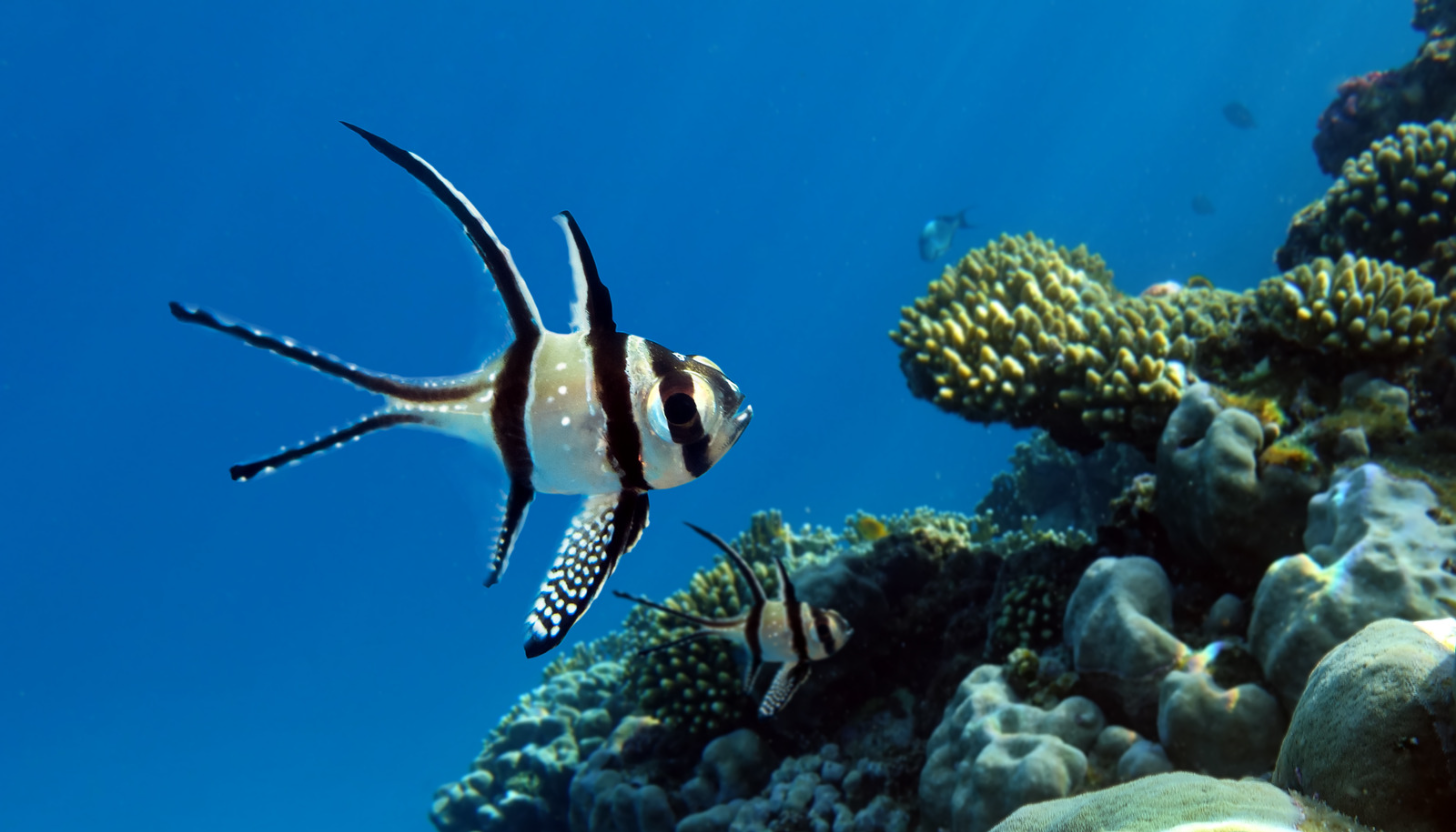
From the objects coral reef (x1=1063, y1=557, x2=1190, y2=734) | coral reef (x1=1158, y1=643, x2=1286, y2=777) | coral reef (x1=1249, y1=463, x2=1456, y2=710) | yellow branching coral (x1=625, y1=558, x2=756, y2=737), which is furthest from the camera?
yellow branching coral (x1=625, y1=558, x2=756, y2=737)

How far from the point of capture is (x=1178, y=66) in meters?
105

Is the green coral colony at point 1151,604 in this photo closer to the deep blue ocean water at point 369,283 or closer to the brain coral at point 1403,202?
the brain coral at point 1403,202

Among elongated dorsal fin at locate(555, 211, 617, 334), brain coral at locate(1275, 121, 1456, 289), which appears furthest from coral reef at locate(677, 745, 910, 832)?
brain coral at locate(1275, 121, 1456, 289)

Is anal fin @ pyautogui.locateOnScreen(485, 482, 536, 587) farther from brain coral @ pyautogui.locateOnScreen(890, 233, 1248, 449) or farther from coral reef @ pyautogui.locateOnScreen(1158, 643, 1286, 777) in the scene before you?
brain coral @ pyautogui.locateOnScreen(890, 233, 1248, 449)

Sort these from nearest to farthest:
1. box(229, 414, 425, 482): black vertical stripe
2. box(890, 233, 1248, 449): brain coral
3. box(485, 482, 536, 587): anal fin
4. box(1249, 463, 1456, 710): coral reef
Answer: box(229, 414, 425, 482): black vertical stripe
box(485, 482, 536, 587): anal fin
box(1249, 463, 1456, 710): coral reef
box(890, 233, 1248, 449): brain coral

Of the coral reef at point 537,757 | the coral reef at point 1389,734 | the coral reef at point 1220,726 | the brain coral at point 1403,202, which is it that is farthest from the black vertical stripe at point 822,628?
the brain coral at point 1403,202

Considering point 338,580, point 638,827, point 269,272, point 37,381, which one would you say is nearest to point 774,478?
point 338,580

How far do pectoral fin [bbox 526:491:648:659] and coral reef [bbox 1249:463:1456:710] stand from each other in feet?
10.1

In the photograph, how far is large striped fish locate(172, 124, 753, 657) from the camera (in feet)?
4.72

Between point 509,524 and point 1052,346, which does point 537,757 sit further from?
point 509,524

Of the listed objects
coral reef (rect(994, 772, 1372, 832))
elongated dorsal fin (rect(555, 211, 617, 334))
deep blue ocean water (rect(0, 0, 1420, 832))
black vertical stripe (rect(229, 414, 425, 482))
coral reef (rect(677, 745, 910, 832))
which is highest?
deep blue ocean water (rect(0, 0, 1420, 832))

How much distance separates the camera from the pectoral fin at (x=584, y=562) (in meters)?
1.42

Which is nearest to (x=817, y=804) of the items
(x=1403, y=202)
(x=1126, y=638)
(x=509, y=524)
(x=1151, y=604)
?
(x=1126, y=638)

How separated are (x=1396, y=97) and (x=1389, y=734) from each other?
34.5 feet
